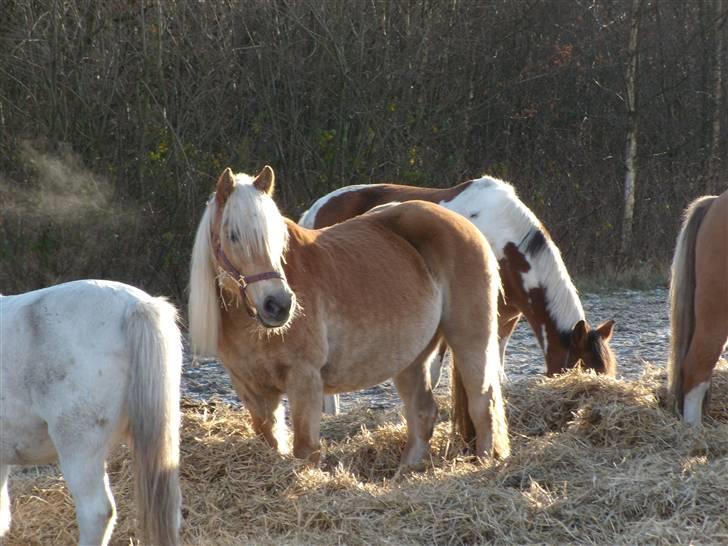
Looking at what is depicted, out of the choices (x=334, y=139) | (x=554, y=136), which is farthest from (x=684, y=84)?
(x=334, y=139)

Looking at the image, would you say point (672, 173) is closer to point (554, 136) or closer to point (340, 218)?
point (554, 136)

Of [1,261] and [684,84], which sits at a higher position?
[684,84]

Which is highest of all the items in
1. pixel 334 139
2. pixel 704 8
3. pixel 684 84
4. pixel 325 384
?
pixel 704 8

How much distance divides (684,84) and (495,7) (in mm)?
4106

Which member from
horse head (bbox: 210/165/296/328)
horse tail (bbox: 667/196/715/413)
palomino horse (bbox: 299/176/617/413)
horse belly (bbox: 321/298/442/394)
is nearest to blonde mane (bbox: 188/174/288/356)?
horse head (bbox: 210/165/296/328)

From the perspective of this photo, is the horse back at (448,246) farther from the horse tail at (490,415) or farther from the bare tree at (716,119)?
the bare tree at (716,119)

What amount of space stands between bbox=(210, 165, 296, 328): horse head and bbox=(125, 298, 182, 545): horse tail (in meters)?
0.99

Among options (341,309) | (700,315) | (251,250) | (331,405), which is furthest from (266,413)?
(700,315)

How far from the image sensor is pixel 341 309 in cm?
511

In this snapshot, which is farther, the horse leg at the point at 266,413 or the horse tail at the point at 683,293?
the horse tail at the point at 683,293

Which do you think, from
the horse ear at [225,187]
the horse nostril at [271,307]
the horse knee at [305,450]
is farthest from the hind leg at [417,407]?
the horse ear at [225,187]

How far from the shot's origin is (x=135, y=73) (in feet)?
34.1

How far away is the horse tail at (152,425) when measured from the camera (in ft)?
11.4

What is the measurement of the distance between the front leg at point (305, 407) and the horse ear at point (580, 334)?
263cm
